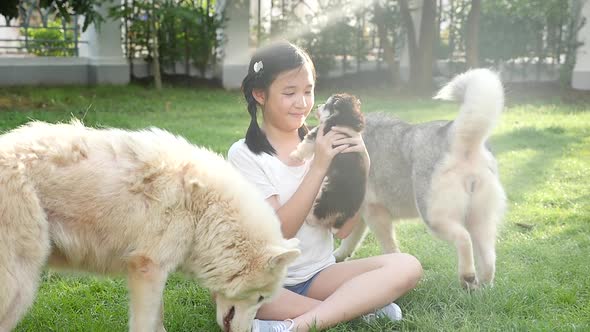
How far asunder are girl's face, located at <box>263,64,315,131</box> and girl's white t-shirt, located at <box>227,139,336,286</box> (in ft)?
0.82

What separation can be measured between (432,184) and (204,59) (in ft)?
38.5

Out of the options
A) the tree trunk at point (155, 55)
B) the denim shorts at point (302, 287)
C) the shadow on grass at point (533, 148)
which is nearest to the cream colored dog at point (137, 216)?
the denim shorts at point (302, 287)

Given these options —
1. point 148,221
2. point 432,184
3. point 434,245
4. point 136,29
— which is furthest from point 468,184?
point 136,29

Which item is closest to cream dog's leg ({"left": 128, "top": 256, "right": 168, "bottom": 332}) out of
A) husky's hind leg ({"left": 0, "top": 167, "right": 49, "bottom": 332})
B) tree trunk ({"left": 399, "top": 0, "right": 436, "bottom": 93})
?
husky's hind leg ({"left": 0, "top": 167, "right": 49, "bottom": 332})

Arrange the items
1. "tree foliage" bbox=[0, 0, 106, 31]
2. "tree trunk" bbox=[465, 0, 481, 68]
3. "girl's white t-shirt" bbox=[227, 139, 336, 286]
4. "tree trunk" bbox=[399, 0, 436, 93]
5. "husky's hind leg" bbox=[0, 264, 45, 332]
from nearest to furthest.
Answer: "husky's hind leg" bbox=[0, 264, 45, 332] → "girl's white t-shirt" bbox=[227, 139, 336, 286] → "tree foliage" bbox=[0, 0, 106, 31] → "tree trunk" bbox=[465, 0, 481, 68] → "tree trunk" bbox=[399, 0, 436, 93]

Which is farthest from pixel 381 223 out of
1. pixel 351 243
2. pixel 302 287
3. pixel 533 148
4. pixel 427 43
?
pixel 427 43

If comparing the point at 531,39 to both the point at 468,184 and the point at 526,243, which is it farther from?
the point at 468,184

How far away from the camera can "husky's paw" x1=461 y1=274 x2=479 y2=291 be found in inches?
153

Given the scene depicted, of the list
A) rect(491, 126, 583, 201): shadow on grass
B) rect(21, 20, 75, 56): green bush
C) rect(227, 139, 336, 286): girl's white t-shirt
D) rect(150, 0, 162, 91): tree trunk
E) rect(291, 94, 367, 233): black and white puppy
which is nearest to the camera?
rect(291, 94, 367, 233): black and white puppy

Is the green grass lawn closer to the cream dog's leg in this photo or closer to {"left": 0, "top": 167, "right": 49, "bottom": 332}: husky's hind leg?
the cream dog's leg

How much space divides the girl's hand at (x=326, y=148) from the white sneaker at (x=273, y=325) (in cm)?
81

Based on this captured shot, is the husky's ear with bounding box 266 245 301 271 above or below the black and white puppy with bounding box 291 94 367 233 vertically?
below

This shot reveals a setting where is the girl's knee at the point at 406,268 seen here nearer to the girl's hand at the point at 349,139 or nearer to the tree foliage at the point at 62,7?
the girl's hand at the point at 349,139

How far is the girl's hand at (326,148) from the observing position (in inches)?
137
